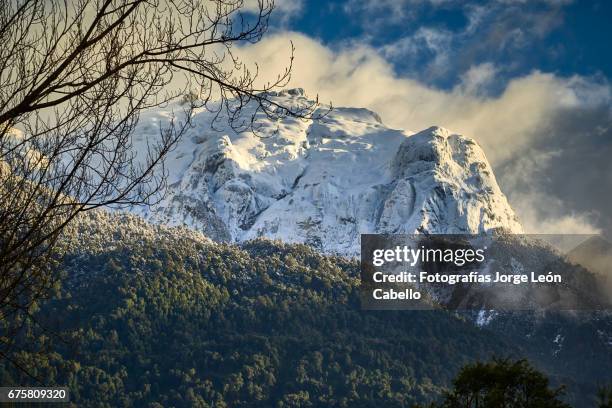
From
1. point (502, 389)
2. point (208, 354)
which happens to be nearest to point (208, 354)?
point (208, 354)

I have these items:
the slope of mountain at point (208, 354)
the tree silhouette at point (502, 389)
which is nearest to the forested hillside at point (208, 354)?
the slope of mountain at point (208, 354)

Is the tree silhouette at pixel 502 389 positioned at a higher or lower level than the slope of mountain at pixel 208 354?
lower

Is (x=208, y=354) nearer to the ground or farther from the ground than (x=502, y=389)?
farther from the ground

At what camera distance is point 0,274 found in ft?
29.5

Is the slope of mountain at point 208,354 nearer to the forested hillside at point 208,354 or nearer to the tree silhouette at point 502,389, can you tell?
the forested hillside at point 208,354

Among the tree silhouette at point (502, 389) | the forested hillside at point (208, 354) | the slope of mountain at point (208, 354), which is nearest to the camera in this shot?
the tree silhouette at point (502, 389)

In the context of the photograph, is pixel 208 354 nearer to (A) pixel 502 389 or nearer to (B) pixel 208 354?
(B) pixel 208 354

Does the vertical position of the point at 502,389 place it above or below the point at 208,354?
below

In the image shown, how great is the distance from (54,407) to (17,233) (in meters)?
128

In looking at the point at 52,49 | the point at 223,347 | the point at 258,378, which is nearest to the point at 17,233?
the point at 52,49

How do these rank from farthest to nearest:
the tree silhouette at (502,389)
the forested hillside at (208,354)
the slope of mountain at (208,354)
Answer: the forested hillside at (208,354) < the slope of mountain at (208,354) < the tree silhouette at (502,389)

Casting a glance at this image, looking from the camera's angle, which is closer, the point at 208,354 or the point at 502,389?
the point at 502,389

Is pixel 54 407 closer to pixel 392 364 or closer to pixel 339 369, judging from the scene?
pixel 339 369

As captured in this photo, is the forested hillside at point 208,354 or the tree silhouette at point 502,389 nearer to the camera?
the tree silhouette at point 502,389
